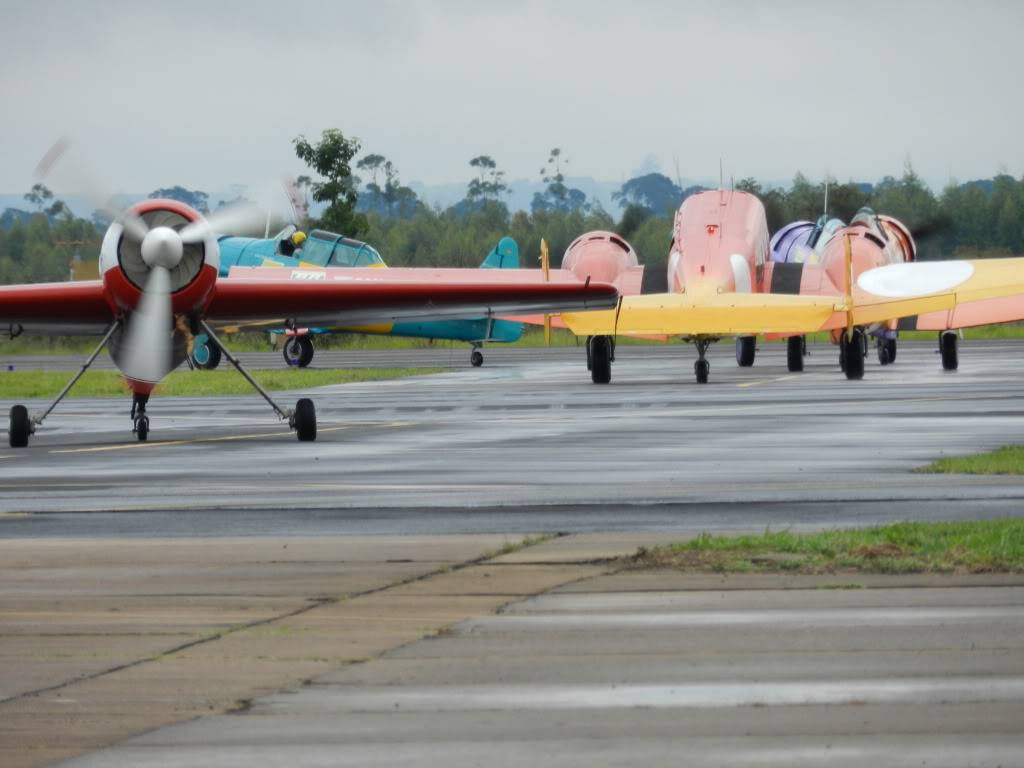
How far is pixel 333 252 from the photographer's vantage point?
169 ft

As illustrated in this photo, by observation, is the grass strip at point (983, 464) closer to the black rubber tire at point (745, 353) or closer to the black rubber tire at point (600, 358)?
the black rubber tire at point (600, 358)

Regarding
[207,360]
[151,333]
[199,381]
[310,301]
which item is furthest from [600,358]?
[207,360]

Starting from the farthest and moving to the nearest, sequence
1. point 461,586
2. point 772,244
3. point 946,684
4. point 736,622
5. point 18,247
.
→ point 18,247
point 772,244
point 461,586
point 736,622
point 946,684

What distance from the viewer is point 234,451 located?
20.8 meters

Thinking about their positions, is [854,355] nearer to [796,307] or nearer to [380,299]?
[796,307]

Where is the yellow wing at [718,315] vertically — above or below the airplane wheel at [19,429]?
above

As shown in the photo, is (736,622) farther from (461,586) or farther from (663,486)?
(663,486)

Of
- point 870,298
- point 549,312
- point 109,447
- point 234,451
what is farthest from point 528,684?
point 870,298

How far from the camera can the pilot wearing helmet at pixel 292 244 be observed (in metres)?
52.2

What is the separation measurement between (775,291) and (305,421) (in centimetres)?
1832

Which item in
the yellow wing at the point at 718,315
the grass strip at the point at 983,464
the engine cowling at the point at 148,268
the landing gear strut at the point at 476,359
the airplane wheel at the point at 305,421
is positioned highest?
the engine cowling at the point at 148,268

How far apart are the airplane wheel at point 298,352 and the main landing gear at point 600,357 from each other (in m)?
15.8

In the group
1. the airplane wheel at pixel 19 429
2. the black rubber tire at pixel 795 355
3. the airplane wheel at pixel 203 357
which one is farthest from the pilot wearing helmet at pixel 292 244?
the airplane wheel at pixel 19 429

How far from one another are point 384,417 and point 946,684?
20.3 metres
